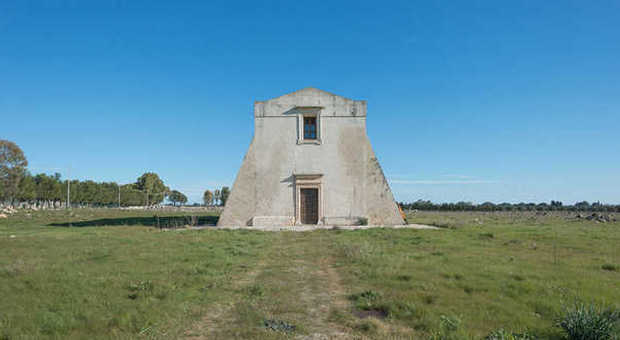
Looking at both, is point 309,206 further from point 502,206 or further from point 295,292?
point 502,206

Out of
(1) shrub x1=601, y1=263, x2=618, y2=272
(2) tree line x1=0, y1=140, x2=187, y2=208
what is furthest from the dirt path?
(2) tree line x1=0, y1=140, x2=187, y2=208

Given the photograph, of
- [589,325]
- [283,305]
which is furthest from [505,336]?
[283,305]

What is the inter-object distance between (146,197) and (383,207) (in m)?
92.0

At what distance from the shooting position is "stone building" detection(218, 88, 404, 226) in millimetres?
25109

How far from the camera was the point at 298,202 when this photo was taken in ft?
82.4

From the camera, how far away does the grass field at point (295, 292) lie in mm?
4879

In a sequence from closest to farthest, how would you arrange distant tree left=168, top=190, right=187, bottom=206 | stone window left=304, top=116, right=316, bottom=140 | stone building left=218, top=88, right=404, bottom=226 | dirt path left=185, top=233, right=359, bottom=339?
dirt path left=185, top=233, right=359, bottom=339, stone building left=218, top=88, right=404, bottom=226, stone window left=304, top=116, right=316, bottom=140, distant tree left=168, top=190, right=187, bottom=206

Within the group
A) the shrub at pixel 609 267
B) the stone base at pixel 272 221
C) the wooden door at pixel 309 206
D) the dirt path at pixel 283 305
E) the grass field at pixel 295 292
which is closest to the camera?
the dirt path at pixel 283 305

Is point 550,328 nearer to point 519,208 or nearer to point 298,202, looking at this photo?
point 298,202

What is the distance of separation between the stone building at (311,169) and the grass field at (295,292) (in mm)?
13003

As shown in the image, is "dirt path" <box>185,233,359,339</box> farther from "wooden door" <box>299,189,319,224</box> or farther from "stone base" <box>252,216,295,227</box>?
"wooden door" <box>299,189,319,224</box>

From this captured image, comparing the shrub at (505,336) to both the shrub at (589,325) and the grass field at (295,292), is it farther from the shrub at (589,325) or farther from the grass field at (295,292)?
the shrub at (589,325)

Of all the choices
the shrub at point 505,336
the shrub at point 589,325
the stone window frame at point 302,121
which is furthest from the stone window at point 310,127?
the shrub at point 589,325

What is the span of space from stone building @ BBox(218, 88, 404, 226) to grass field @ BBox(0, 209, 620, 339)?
13.0 metres
